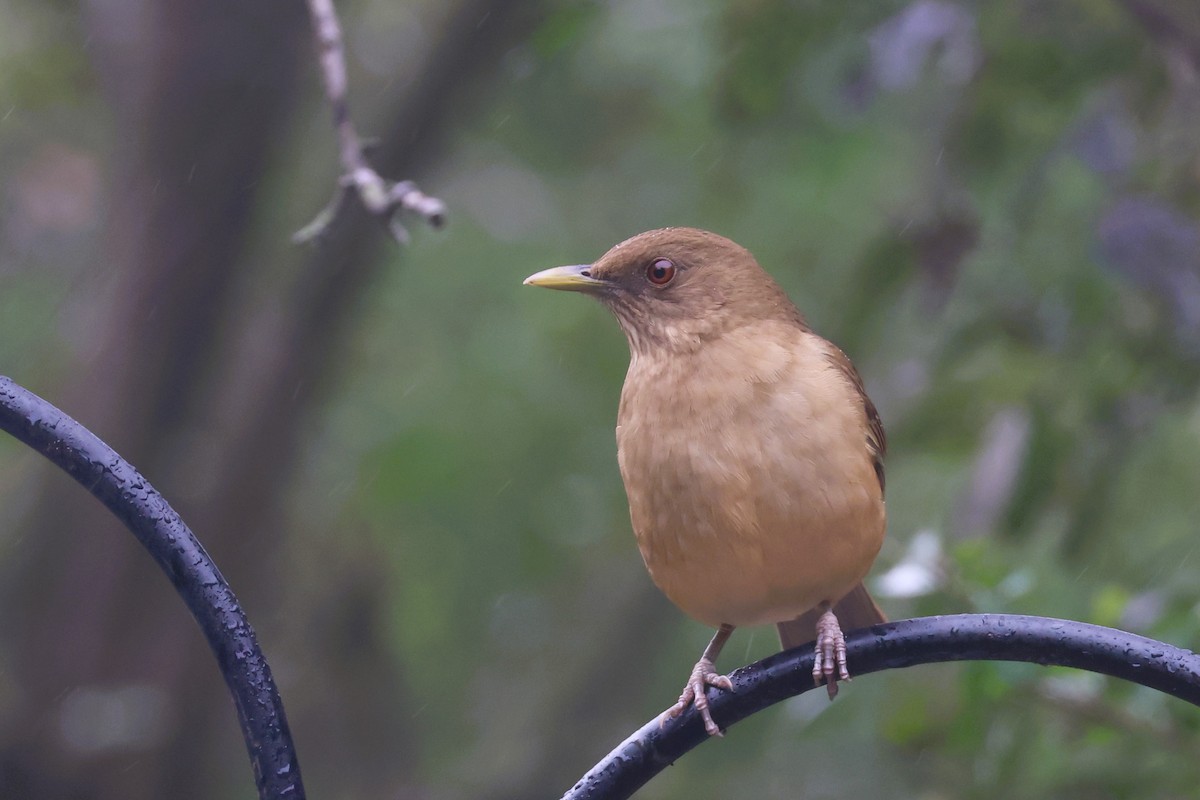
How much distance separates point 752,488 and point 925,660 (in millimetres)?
579

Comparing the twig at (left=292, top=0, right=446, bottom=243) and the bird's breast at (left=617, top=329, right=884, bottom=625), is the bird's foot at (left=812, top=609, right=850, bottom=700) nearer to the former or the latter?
the bird's breast at (left=617, top=329, right=884, bottom=625)

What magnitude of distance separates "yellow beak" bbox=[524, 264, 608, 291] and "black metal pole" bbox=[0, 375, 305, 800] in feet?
4.43

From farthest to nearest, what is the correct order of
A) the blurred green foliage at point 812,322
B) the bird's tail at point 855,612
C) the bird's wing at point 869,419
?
the blurred green foliage at point 812,322 < the bird's tail at point 855,612 < the bird's wing at point 869,419

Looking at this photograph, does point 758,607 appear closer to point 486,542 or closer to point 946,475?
point 946,475

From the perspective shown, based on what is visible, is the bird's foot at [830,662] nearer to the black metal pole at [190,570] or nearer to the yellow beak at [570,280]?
the black metal pole at [190,570]

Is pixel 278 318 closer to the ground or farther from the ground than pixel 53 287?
closer to the ground

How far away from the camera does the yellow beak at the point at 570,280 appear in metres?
3.43

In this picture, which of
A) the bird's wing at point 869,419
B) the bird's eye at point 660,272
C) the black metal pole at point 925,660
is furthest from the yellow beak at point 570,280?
the black metal pole at point 925,660

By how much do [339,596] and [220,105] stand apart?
9.63 ft

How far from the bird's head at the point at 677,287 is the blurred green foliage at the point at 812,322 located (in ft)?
2.73

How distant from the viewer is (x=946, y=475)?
6.24 metres

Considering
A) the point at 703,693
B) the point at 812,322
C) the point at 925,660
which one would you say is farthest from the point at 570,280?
the point at 812,322

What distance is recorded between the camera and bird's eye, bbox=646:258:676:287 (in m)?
3.55

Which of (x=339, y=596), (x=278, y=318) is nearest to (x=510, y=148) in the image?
(x=278, y=318)
